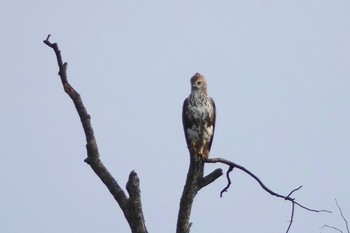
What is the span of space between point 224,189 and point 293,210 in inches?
30.4

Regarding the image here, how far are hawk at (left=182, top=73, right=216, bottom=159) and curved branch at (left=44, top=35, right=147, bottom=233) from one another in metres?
2.69

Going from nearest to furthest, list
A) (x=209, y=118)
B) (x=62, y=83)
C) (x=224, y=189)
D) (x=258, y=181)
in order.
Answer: (x=62, y=83), (x=258, y=181), (x=224, y=189), (x=209, y=118)

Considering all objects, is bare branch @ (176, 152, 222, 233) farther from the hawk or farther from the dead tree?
the hawk

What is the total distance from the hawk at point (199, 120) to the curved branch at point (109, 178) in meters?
2.69

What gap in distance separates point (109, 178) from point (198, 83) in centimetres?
332

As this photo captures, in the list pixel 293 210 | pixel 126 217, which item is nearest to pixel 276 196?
Result: pixel 293 210

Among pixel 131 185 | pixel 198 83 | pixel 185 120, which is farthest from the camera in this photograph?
pixel 198 83

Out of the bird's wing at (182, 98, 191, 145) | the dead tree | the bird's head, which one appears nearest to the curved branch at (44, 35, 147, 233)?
the dead tree

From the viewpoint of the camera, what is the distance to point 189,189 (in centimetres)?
618

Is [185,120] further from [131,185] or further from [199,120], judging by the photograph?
[131,185]

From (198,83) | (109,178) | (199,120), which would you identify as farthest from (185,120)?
(109,178)

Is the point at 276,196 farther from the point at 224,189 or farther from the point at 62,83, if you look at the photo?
the point at 62,83

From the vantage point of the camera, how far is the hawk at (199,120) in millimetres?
8805

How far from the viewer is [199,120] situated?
28.8ft
